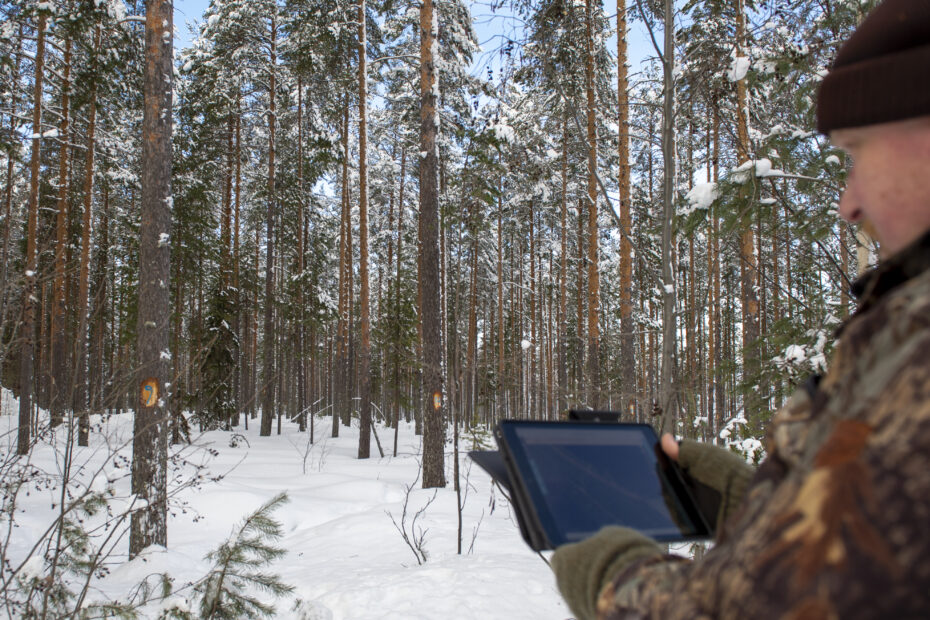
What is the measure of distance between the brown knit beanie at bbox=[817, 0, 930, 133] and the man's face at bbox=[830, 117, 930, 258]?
0.02m

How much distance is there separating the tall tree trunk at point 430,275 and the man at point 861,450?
30.5ft

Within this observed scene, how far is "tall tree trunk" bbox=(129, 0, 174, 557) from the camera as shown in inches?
253

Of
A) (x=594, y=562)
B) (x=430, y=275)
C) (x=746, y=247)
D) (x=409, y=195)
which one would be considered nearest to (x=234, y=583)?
(x=594, y=562)

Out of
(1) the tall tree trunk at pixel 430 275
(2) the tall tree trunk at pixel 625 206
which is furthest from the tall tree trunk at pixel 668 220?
(2) the tall tree trunk at pixel 625 206

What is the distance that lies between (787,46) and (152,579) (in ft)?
23.3

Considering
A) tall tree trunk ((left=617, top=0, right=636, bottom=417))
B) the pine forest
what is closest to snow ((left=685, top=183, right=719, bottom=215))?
the pine forest

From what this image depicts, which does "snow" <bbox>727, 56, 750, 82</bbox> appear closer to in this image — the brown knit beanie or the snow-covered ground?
the brown knit beanie

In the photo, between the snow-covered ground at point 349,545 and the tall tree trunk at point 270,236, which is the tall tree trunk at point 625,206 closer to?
the snow-covered ground at point 349,545

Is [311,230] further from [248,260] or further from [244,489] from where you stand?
[244,489]

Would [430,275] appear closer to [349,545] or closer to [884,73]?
[349,545]

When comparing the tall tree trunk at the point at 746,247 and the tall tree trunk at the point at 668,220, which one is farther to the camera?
the tall tree trunk at the point at 746,247

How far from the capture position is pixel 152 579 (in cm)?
553

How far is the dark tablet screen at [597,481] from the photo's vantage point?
3.51 ft

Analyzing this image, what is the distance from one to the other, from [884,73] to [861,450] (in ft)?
1.44
